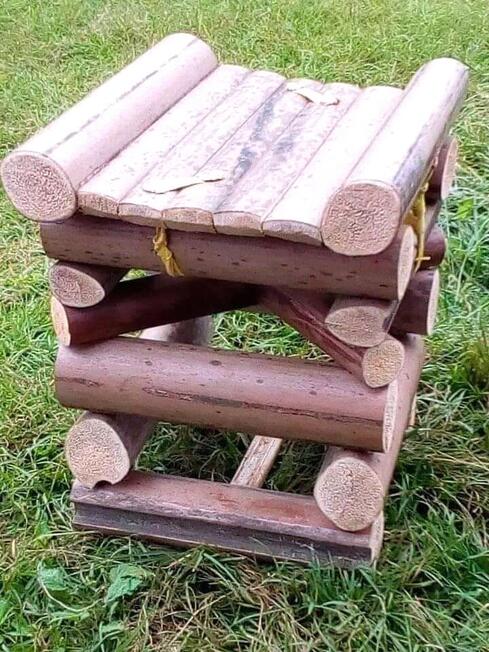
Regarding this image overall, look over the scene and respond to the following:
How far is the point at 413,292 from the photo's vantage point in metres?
2.88

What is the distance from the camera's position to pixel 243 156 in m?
2.48

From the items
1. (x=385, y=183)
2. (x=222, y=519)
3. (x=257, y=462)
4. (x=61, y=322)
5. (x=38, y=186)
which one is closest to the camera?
(x=385, y=183)

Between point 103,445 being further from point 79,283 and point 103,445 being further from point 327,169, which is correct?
point 327,169

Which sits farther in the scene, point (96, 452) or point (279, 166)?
point (96, 452)

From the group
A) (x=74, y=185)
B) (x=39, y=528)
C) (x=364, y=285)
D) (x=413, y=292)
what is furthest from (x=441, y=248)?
(x=39, y=528)

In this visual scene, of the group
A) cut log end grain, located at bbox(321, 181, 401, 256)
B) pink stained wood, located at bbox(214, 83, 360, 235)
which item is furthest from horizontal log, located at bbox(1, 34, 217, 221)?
cut log end grain, located at bbox(321, 181, 401, 256)

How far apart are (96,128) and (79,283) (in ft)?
1.21

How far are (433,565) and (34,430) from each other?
1.35m

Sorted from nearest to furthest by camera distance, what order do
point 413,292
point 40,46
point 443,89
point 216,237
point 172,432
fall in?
point 216,237, point 443,89, point 413,292, point 172,432, point 40,46

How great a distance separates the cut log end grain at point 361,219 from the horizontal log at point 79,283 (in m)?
0.65

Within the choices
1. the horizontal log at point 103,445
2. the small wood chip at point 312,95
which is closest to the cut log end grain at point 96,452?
the horizontal log at point 103,445

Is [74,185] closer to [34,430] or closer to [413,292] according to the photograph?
[413,292]

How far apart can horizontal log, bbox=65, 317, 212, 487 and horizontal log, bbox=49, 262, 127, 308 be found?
355 mm

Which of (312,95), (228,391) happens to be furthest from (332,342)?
(312,95)
